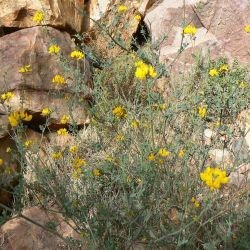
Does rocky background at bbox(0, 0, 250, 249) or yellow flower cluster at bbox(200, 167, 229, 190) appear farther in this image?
rocky background at bbox(0, 0, 250, 249)

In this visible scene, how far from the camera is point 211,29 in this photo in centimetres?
551

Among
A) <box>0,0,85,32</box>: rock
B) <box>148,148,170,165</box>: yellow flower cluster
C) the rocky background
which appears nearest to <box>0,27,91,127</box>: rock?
the rocky background

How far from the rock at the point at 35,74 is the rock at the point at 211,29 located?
1499mm

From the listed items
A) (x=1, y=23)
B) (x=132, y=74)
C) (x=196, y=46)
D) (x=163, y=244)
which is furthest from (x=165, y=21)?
(x=163, y=244)

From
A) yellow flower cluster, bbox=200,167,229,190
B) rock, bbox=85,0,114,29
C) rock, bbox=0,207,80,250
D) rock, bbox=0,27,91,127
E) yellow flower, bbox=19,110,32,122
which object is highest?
rock, bbox=85,0,114,29

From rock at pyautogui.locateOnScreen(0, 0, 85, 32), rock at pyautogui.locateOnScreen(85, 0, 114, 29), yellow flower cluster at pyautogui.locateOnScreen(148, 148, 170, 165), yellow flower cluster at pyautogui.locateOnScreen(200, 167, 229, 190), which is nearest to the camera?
yellow flower cluster at pyautogui.locateOnScreen(200, 167, 229, 190)

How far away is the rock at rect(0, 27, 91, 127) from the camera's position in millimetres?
4293

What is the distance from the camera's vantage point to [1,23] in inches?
188

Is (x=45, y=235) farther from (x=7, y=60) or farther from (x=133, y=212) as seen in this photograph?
(x=7, y=60)

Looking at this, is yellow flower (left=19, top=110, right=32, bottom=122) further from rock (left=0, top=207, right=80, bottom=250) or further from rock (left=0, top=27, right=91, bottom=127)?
rock (left=0, top=27, right=91, bottom=127)

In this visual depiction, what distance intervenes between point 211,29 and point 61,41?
2127mm

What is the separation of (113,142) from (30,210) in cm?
121

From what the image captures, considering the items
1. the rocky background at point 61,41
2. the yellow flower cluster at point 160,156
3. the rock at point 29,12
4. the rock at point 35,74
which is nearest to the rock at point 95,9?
the rocky background at point 61,41

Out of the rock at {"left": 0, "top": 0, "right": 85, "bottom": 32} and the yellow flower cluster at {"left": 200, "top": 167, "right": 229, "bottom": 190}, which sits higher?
the rock at {"left": 0, "top": 0, "right": 85, "bottom": 32}
